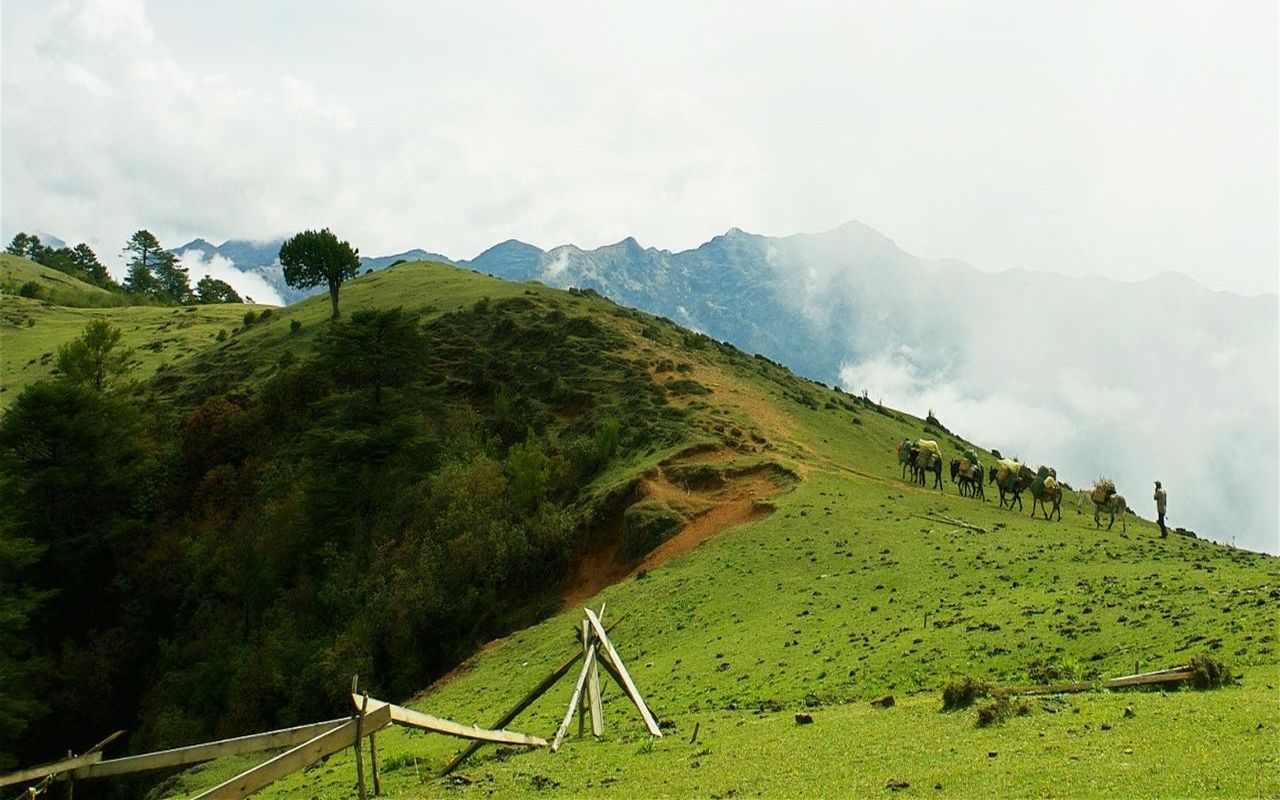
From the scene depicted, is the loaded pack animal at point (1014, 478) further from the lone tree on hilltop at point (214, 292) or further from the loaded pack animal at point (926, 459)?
the lone tree on hilltop at point (214, 292)

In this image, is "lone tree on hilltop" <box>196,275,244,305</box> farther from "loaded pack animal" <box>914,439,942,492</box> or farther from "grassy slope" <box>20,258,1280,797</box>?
"grassy slope" <box>20,258,1280,797</box>

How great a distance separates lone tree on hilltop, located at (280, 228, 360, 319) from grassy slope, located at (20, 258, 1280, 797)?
2412 inches

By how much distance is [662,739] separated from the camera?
51.2 ft

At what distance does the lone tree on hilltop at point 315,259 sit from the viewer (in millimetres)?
85125

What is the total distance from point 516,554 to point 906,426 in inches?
1412

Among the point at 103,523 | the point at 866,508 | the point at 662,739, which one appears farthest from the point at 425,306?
the point at 662,739

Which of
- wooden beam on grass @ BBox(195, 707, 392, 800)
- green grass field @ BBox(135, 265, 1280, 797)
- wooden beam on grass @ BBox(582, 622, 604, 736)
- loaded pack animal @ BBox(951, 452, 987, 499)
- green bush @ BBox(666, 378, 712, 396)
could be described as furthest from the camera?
green bush @ BBox(666, 378, 712, 396)

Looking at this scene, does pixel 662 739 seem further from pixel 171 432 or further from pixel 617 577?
pixel 171 432

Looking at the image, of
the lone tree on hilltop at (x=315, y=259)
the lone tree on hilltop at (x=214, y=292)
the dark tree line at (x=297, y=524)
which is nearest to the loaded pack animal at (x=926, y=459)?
the dark tree line at (x=297, y=524)

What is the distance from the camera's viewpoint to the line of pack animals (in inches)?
1433

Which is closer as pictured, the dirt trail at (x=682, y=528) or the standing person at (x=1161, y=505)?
the standing person at (x=1161, y=505)

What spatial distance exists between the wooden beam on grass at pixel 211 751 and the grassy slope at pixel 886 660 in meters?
2.82

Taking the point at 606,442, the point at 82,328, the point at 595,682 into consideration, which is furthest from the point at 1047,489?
the point at 82,328

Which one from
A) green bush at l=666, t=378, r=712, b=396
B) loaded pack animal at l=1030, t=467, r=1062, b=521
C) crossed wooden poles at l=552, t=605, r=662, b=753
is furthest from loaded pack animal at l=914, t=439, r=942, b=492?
crossed wooden poles at l=552, t=605, r=662, b=753
